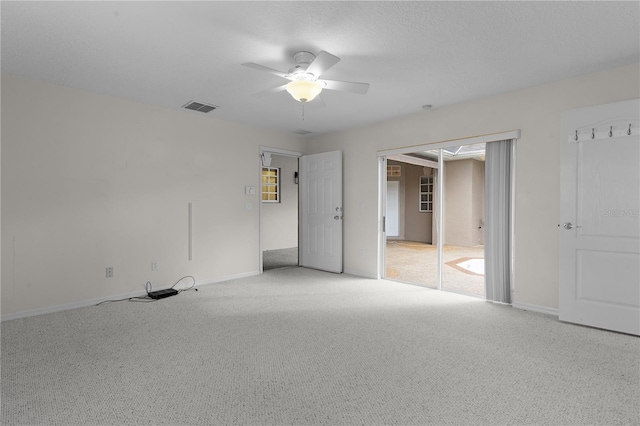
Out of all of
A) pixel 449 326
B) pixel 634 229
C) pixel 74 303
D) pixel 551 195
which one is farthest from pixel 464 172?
pixel 74 303

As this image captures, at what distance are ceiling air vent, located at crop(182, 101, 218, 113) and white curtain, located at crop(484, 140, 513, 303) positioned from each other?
3.51 metres

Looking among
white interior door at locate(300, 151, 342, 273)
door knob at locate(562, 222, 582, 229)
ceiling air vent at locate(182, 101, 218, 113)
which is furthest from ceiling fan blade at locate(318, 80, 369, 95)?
white interior door at locate(300, 151, 342, 273)

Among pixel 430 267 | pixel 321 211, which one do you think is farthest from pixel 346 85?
pixel 430 267

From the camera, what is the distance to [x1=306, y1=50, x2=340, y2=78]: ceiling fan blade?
2.41 meters

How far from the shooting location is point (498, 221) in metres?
3.98

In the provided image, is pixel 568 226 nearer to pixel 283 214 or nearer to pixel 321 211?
pixel 321 211

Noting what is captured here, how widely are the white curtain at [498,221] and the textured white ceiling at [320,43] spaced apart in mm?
749

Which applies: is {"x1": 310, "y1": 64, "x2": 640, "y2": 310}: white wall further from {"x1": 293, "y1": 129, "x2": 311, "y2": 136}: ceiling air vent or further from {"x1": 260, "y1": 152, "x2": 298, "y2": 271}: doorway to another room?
{"x1": 260, "y1": 152, "x2": 298, "y2": 271}: doorway to another room

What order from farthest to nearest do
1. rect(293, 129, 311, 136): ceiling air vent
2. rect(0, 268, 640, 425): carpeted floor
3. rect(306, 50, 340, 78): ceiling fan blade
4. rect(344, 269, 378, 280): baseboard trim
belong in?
1. rect(293, 129, 311, 136): ceiling air vent
2. rect(344, 269, 378, 280): baseboard trim
3. rect(306, 50, 340, 78): ceiling fan blade
4. rect(0, 268, 640, 425): carpeted floor

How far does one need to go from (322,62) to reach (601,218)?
2920 mm

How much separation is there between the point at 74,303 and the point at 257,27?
3513 mm

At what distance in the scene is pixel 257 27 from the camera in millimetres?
2482

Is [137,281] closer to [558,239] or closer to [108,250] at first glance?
[108,250]

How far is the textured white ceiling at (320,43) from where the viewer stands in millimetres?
2273
